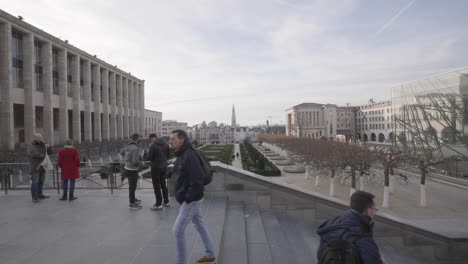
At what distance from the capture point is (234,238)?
Result: 5.61 m

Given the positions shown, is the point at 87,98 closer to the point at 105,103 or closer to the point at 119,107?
the point at 105,103

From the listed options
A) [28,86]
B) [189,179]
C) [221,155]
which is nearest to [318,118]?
[221,155]

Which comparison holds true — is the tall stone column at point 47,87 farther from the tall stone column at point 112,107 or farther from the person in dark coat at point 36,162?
the person in dark coat at point 36,162

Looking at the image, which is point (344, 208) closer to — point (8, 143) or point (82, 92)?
point (8, 143)

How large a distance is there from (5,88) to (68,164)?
27.2 m

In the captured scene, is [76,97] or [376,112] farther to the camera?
[376,112]

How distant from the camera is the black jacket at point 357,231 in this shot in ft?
8.18

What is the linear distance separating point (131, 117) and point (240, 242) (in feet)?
221

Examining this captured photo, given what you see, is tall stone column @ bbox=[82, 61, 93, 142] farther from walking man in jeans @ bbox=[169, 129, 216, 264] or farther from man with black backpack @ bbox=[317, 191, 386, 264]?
man with black backpack @ bbox=[317, 191, 386, 264]

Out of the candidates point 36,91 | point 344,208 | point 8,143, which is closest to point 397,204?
point 344,208

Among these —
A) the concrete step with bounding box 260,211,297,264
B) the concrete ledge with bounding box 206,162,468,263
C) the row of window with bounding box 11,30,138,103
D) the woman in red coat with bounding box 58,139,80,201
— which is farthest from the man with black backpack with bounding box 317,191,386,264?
the row of window with bounding box 11,30,138,103

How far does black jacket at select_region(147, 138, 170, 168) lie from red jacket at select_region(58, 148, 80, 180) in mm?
2322

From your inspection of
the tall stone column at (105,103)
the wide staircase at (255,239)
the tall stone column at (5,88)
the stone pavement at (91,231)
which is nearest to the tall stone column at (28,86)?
the tall stone column at (5,88)

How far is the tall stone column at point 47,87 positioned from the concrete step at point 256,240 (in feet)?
117
